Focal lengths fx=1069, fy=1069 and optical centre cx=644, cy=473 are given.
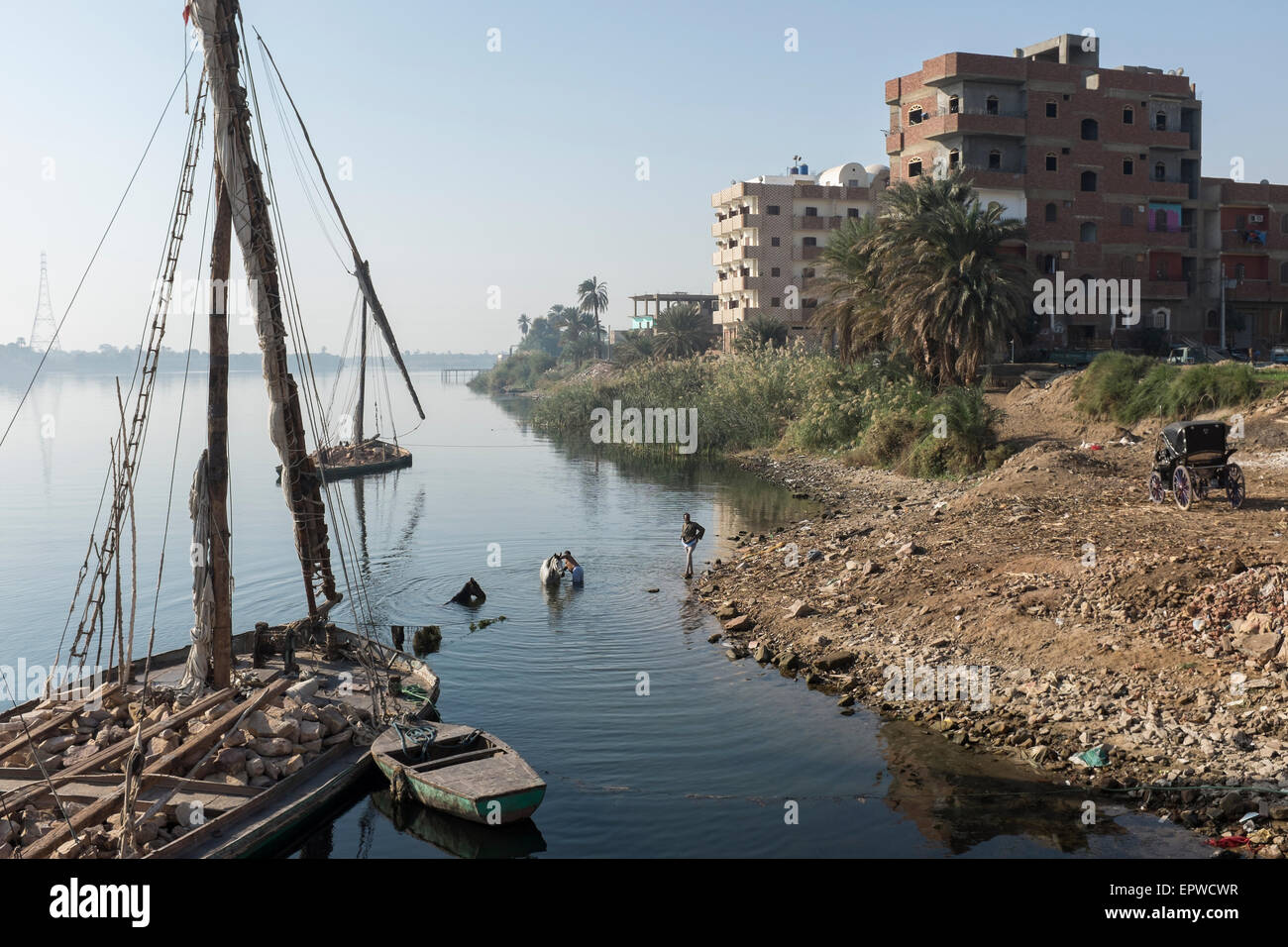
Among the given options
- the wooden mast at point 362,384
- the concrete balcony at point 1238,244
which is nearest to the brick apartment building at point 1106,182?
the concrete balcony at point 1238,244

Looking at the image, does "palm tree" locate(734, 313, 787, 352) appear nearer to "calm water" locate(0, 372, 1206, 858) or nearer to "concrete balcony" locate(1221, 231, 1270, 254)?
"calm water" locate(0, 372, 1206, 858)

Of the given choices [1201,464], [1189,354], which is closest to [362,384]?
[1189,354]

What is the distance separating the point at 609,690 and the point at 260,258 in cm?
1051

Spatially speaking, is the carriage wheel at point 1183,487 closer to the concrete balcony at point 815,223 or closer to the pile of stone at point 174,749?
the pile of stone at point 174,749

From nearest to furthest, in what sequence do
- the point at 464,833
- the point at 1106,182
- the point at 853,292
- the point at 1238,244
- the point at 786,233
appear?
the point at 464,833 → the point at 853,292 → the point at 1106,182 → the point at 1238,244 → the point at 786,233

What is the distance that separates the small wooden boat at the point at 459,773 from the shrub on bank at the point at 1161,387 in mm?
30702

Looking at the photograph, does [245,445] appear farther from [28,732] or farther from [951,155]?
[28,732]

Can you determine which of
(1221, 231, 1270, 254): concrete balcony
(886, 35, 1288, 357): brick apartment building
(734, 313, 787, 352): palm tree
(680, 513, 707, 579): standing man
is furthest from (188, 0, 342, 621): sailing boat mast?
(1221, 231, 1270, 254): concrete balcony

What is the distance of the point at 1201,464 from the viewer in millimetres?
23703

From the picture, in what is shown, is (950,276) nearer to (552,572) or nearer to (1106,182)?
(552,572)

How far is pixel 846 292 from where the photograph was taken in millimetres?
55188

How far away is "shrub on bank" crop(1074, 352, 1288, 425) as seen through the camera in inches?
1438

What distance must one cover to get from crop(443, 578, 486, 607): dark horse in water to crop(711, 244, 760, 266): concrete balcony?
6258 cm
